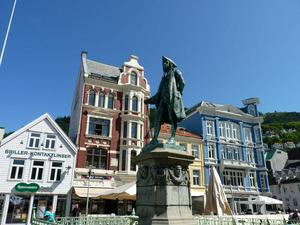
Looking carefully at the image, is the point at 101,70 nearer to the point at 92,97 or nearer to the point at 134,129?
the point at 92,97

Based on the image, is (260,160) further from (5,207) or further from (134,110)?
(5,207)

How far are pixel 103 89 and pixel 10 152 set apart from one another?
11352 millimetres

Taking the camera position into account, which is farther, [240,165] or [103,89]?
[240,165]

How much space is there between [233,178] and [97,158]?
1914 cm

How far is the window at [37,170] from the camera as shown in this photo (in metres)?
22.8

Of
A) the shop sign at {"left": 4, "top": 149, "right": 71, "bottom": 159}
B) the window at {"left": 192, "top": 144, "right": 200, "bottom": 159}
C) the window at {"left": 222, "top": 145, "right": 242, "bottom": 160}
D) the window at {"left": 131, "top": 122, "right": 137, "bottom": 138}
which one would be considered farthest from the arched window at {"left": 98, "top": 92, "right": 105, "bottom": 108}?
the window at {"left": 222, "top": 145, "right": 242, "bottom": 160}

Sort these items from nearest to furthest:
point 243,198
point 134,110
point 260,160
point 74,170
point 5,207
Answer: point 5,207 < point 74,170 < point 134,110 < point 243,198 < point 260,160

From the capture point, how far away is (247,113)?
133ft

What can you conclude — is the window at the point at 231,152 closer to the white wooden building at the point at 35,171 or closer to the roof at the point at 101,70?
the roof at the point at 101,70

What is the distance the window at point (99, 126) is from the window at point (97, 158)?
1.88 m

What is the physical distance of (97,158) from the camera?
85.2 ft

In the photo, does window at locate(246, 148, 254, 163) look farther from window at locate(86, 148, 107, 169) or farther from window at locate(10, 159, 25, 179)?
window at locate(10, 159, 25, 179)

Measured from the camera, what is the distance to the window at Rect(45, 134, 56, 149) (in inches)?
958

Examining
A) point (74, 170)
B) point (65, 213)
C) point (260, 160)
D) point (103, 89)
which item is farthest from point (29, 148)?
point (260, 160)
